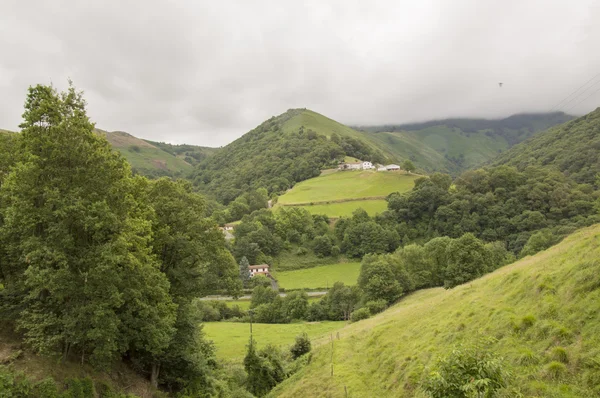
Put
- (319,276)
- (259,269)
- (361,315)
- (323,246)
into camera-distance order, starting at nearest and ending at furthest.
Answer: (361,315) < (319,276) < (259,269) < (323,246)

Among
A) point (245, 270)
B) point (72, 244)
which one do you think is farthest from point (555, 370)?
point (245, 270)

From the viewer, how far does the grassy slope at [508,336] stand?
38.8ft

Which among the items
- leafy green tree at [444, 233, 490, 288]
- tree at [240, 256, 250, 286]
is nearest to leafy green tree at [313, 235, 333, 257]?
tree at [240, 256, 250, 286]

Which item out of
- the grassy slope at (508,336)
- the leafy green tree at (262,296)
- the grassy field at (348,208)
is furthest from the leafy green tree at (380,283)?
the grassy field at (348,208)

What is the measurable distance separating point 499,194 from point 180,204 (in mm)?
111667

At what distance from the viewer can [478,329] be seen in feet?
54.6

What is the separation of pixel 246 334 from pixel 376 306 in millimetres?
20976

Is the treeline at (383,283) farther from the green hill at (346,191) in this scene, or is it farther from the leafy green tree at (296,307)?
the green hill at (346,191)

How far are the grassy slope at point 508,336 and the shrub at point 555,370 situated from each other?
107mm

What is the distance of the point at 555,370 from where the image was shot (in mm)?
11594

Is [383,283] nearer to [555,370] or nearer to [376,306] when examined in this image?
[376,306]

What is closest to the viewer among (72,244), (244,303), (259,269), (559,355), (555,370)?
(555,370)

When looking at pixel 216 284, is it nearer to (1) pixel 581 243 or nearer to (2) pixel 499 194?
(1) pixel 581 243

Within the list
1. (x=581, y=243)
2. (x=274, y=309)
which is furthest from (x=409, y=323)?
(x=274, y=309)
